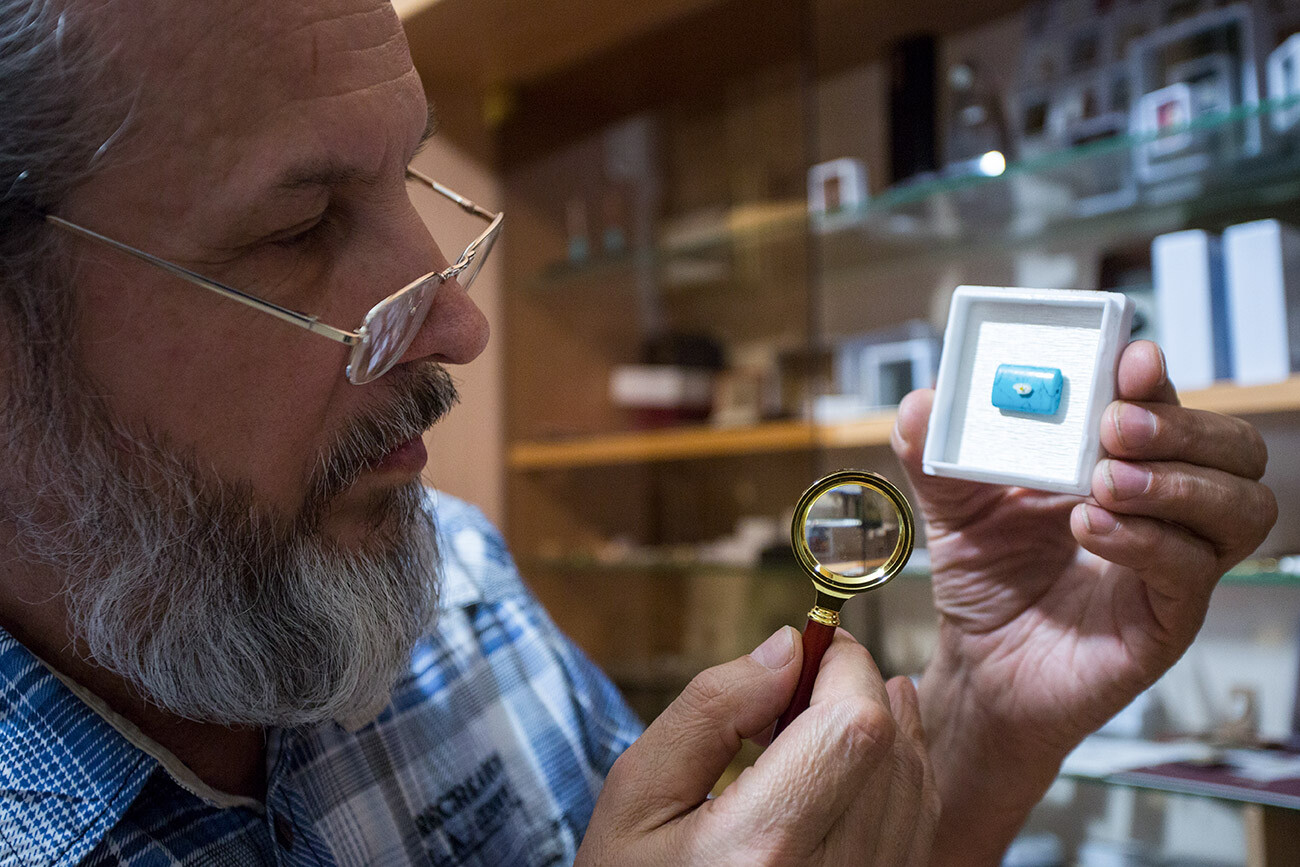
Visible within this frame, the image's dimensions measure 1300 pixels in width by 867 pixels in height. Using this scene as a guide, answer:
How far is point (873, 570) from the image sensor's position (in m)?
0.66

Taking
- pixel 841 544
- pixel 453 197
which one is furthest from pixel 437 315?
pixel 841 544

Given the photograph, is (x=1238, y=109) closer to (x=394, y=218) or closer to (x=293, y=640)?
(x=394, y=218)

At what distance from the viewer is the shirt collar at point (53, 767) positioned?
2.23 feet

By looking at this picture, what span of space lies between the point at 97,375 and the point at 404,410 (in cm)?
22

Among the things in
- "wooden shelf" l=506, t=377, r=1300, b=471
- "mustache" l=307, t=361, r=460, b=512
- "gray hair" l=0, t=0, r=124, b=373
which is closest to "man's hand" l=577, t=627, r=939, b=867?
"mustache" l=307, t=361, r=460, b=512

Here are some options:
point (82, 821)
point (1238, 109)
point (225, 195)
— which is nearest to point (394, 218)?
point (225, 195)

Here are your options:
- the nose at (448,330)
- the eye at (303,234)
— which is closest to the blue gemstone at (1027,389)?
the nose at (448,330)

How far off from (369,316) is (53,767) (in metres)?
0.39

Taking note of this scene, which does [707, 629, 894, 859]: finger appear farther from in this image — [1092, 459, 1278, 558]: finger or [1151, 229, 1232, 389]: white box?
[1151, 229, 1232, 389]: white box

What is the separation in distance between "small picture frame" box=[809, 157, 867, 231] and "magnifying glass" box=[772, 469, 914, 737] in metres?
1.18

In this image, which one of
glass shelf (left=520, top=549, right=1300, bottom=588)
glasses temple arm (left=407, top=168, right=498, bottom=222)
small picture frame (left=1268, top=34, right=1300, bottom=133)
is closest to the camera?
glasses temple arm (left=407, top=168, right=498, bottom=222)

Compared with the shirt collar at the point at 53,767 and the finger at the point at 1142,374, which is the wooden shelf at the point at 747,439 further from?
the shirt collar at the point at 53,767

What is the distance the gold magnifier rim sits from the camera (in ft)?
2.12

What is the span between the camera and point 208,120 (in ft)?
2.18
